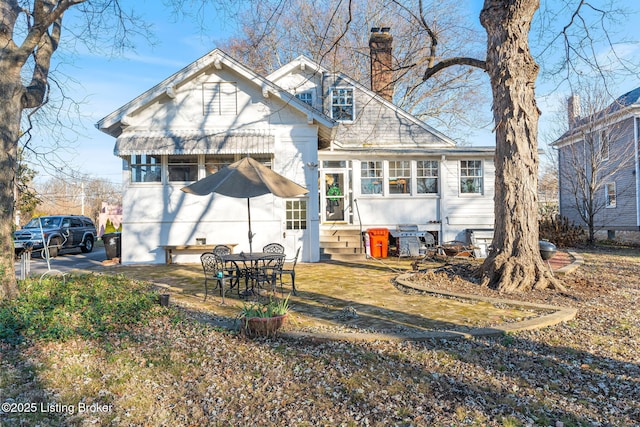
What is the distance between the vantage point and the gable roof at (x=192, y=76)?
12.7 meters

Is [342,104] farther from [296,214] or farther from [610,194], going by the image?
[610,194]

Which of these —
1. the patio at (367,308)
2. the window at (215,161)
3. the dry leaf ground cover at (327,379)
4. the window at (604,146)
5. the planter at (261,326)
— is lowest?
the dry leaf ground cover at (327,379)

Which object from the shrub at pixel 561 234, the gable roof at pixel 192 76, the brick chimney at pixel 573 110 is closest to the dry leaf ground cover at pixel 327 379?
the gable roof at pixel 192 76

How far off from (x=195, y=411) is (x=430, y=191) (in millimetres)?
14237

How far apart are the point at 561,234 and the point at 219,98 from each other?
15.6 meters

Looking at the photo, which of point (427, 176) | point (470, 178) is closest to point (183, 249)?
point (427, 176)

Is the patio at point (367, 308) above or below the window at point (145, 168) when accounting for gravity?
below

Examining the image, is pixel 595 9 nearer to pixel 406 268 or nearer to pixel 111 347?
pixel 406 268

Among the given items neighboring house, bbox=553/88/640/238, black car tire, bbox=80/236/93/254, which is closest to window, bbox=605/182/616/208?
neighboring house, bbox=553/88/640/238

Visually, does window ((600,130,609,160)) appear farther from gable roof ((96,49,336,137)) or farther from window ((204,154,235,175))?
window ((204,154,235,175))

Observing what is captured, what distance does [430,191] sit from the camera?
16.3m

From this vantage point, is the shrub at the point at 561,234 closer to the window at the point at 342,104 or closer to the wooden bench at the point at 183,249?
the window at the point at 342,104

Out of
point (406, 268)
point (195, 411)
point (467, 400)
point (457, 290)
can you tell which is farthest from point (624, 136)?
point (195, 411)

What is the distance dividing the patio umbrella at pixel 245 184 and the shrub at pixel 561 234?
48.1ft
